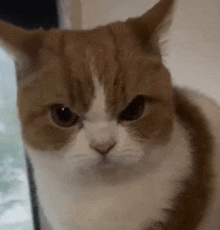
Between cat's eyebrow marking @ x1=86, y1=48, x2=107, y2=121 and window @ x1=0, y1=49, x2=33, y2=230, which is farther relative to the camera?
window @ x1=0, y1=49, x2=33, y2=230

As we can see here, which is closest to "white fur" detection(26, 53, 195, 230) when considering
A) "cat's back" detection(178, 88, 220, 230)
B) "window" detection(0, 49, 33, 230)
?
"cat's back" detection(178, 88, 220, 230)

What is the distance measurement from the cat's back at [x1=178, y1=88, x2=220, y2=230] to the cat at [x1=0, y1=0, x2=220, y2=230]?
0.01 metres

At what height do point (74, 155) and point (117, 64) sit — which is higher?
point (117, 64)

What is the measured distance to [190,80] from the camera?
1.16m

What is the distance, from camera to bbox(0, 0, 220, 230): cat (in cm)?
61

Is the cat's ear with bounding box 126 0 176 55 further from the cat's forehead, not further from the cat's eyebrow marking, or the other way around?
the cat's eyebrow marking

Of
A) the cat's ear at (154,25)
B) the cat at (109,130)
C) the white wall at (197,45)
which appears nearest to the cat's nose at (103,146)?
the cat at (109,130)

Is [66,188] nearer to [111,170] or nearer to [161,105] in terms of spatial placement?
[111,170]

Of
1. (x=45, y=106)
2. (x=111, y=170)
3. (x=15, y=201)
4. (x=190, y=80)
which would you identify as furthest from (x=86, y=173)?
(x=15, y=201)

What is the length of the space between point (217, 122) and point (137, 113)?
1.13ft

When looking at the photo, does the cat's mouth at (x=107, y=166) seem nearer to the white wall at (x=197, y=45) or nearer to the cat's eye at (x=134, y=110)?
the cat's eye at (x=134, y=110)

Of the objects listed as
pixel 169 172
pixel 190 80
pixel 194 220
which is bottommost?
pixel 194 220

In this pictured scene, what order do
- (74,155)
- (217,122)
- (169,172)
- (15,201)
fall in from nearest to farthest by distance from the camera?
(74,155), (169,172), (217,122), (15,201)

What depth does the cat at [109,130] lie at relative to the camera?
0.61 m
